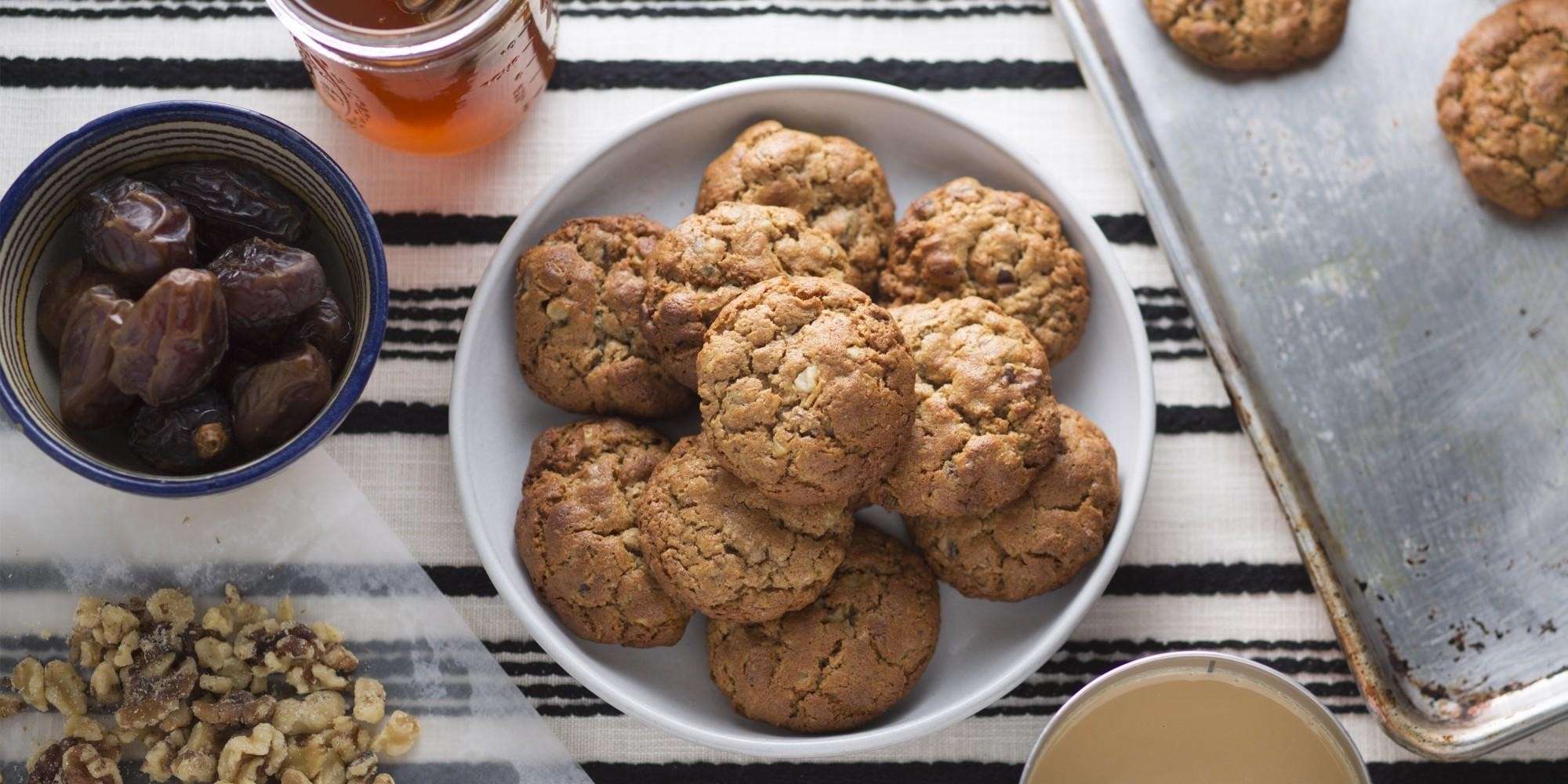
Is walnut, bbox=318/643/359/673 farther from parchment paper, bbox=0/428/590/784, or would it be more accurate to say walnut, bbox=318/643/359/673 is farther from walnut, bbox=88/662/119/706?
walnut, bbox=88/662/119/706

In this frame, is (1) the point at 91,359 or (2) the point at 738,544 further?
(2) the point at 738,544

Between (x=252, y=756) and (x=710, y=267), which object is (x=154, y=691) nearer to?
(x=252, y=756)

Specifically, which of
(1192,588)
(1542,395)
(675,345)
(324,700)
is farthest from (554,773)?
(1542,395)

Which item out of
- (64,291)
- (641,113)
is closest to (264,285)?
(64,291)

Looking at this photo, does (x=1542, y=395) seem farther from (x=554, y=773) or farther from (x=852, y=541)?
(x=554, y=773)

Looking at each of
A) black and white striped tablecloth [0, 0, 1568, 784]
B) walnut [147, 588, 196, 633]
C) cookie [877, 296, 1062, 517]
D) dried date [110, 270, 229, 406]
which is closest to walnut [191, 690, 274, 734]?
walnut [147, 588, 196, 633]

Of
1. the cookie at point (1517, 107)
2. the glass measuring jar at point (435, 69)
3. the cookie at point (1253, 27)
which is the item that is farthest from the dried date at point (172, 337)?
the cookie at point (1517, 107)

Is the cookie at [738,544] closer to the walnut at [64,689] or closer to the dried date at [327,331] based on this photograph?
the dried date at [327,331]
